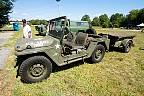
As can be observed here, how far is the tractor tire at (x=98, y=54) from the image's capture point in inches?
308

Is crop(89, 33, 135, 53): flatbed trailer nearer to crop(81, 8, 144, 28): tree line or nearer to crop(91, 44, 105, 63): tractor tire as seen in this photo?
crop(91, 44, 105, 63): tractor tire

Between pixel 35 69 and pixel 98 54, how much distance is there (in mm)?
3212

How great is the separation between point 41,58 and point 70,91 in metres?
1.34

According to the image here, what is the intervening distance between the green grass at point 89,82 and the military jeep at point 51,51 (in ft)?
1.20

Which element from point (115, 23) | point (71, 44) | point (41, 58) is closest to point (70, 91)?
point (41, 58)

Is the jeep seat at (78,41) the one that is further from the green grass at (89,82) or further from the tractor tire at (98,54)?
the green grass at (89,82)

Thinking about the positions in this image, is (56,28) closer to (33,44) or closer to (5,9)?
(33,44)

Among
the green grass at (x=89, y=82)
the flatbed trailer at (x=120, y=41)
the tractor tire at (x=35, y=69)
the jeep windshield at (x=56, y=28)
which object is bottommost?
the green grass at (x=89, y=82)

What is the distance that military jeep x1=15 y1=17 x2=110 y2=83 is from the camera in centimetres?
572

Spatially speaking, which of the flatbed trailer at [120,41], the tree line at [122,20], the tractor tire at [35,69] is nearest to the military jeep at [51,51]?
the tractor tire at [35,69]

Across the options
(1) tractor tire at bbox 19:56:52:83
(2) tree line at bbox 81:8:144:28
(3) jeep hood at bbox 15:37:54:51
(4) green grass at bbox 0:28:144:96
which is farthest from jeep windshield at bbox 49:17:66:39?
(2) tree line at bbox 81:8:144:28

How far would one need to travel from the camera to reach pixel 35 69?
5.84 metres

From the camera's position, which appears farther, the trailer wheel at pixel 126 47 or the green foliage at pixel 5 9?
the green foliage at pixel 5 9

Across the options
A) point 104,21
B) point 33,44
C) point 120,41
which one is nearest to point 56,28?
point 33,44
